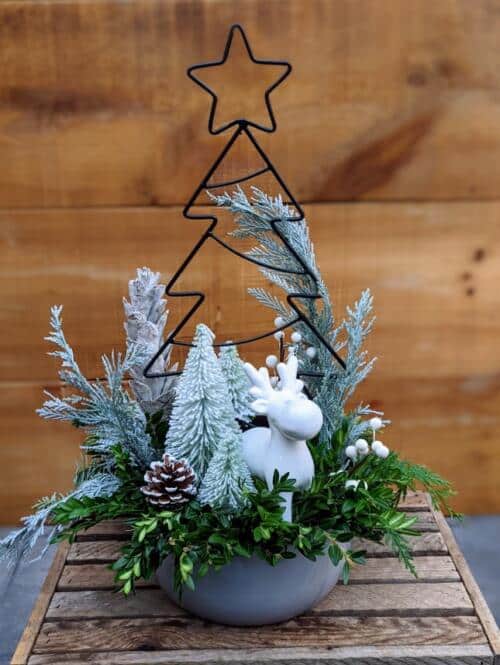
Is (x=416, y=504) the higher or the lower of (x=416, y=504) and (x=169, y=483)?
the lower

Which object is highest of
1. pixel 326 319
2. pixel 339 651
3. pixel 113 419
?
pixel 326 319

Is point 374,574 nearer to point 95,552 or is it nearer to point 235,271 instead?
point 95,552

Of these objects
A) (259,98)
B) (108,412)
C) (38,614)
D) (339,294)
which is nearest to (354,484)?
(108,412)

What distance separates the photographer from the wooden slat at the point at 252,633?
854mm

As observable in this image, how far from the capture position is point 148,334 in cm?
104

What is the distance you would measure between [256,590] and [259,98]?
111 cm

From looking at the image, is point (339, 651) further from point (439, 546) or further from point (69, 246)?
point (69, 246)

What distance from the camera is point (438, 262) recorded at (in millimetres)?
1724

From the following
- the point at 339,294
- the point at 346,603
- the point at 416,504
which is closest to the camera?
the point at 346,603

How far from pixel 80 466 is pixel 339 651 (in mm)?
477

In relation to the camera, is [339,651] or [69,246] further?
[69,246]

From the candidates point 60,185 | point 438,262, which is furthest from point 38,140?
point 438,262

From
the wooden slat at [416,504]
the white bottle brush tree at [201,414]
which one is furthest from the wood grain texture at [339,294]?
the white bottle brush tree at [201,414]

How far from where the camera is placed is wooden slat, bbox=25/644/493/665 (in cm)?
82
